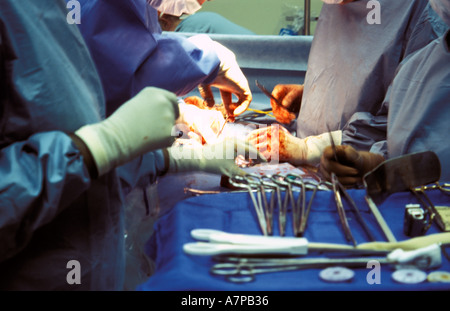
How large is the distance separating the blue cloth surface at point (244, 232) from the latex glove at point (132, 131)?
220 mm

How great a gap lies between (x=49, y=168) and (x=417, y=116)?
1.45m

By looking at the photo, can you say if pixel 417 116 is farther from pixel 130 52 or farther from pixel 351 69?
pixel 130 52

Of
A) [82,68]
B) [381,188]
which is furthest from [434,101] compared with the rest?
[82,68]

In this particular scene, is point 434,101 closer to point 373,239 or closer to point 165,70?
point 373,239

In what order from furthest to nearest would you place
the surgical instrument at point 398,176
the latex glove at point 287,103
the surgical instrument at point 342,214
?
the latex glove at point 287,103 → the surgical instrument at point 398,176 → the surgical instrument at point 342,214

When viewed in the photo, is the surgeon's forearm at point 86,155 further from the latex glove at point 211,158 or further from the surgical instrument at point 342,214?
the surgical instrument at point 342,214

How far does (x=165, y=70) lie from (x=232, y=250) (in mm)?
1187

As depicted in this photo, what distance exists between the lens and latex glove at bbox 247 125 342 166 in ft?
7.43

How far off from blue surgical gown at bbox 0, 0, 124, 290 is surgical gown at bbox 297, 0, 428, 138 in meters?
1.57

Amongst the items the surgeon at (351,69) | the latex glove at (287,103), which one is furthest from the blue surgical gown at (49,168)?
the latex glove at (287,103)

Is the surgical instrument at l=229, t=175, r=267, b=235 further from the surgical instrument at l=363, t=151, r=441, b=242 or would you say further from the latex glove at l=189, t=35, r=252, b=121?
the latex glove at l=189, t=35, r=252, b=121

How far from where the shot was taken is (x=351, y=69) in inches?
97.2

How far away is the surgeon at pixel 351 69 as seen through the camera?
221 cm

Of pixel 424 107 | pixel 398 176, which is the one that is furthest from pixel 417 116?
pixel 398 176
